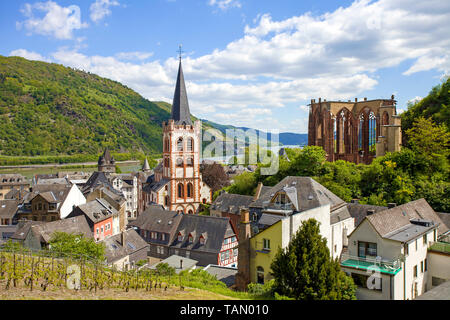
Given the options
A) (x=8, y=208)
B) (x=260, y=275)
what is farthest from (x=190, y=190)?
(x=260, y=275)

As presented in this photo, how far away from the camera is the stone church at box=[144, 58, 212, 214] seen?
55500 mm

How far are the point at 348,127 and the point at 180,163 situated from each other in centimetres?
2749

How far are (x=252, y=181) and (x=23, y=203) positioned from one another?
30772 mm

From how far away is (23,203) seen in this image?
152ft

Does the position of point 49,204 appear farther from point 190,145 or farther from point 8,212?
point 190,145

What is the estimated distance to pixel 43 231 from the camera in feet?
103

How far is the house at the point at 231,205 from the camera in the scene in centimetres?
4256

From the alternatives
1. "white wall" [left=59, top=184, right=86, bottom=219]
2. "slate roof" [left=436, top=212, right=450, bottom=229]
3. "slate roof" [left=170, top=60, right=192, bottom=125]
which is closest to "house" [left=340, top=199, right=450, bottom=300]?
"slate roof" [left=436, top=212, right=450, bottom=229]

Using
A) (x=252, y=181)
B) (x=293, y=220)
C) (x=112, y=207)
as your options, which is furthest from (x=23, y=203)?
(x=293, y=220)

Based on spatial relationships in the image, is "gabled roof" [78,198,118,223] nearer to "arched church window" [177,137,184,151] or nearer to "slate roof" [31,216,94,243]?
"slate roof" [31,216,94,243]

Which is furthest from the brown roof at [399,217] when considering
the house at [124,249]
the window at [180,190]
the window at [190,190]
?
the window at [180,190]

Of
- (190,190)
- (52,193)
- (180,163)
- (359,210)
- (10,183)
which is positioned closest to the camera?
(359,210)
